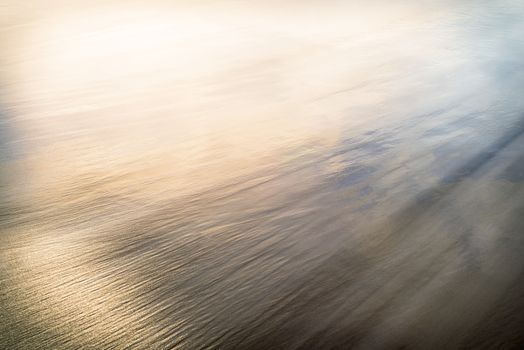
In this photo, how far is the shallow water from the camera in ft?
2.90

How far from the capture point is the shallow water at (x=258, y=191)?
0.88 metres

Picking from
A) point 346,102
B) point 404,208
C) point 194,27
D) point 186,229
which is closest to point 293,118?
point 346,102

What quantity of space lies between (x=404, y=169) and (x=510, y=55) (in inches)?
51.8

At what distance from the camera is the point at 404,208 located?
119 cm

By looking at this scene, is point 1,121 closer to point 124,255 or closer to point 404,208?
point 124,255

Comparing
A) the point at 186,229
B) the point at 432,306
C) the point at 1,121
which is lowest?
the point at 432,306

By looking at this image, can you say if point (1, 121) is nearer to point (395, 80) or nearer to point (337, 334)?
point (337, 334)

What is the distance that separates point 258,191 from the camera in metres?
1.26

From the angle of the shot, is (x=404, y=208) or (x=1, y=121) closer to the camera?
(x=404, y=208)

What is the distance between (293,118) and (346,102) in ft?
0.86

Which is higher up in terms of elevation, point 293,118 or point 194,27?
point 194,27

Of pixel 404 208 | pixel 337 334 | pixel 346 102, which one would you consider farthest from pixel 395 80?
pixel 337 334

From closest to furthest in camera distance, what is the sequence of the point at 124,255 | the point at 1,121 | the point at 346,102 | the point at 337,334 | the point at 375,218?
the point at 337,334 → the point at 124,255 → the point at 375,218 → the point at 1,121 → the point at 346,102

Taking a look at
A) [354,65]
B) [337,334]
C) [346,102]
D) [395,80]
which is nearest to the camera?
[337,334]
